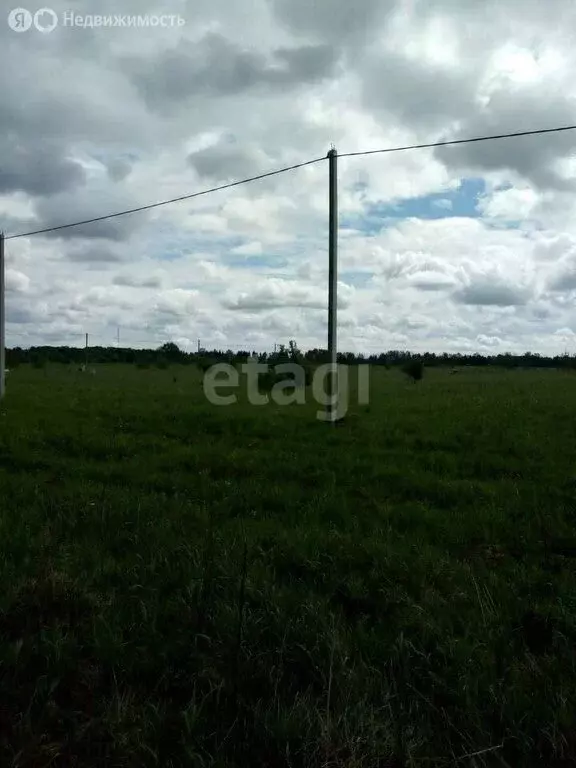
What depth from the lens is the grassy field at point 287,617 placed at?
9.36ft

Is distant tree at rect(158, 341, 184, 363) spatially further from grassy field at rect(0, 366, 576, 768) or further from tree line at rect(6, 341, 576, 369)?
grassy field at rect(0, 366, 576, 768)

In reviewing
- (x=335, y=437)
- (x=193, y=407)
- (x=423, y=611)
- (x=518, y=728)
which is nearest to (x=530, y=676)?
(x=518, y=728)

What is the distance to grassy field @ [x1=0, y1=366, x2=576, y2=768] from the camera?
9.36ft

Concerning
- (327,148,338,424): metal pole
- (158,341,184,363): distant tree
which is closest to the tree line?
(158,341,184,363): distant tree

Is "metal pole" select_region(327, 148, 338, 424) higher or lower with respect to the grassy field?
higher

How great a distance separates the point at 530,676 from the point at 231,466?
5730 mm

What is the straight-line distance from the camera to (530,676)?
11.0 ft

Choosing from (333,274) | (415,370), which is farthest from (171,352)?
(333,274)

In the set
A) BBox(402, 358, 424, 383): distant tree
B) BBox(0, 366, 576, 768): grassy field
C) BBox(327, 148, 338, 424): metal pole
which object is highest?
BBox(327, 148, 338, 424): metal pole

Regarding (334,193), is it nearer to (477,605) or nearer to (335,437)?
(335,437)

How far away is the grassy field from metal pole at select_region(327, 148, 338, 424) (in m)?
4.46

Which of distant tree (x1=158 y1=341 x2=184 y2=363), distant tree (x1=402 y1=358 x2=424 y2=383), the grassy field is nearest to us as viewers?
the grassy field

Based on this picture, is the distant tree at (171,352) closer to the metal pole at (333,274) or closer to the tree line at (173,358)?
the tree line at (173,358)

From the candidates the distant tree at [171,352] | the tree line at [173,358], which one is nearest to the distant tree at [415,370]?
the tree line at [173,358]
